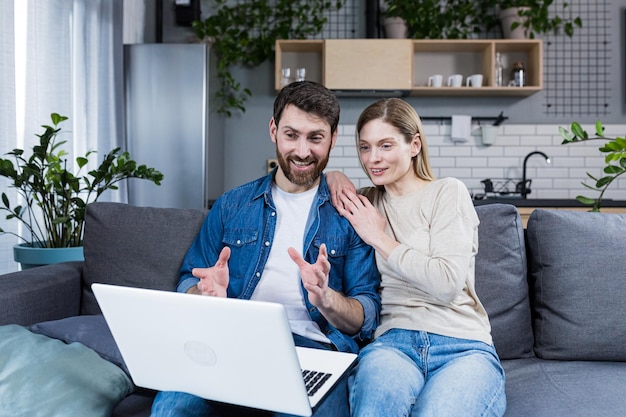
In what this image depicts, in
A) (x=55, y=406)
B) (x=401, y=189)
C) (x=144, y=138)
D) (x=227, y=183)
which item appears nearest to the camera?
(x=55, y=406)

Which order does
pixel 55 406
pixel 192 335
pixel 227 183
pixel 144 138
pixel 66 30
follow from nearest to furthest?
pixel 192 335, pixel 55 406, pixel 66 30, pixel 144 138, pixel 227 183

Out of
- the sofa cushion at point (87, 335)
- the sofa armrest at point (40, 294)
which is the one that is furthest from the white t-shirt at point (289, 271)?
the sofa armrest at point (40, 294)

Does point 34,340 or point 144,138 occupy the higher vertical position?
point 144,138

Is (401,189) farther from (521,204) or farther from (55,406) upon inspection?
(521,204)

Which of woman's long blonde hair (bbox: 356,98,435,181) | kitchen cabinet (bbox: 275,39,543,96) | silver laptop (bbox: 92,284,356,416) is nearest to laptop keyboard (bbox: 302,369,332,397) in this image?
silver laptop (bbox: 92,284,356,416)

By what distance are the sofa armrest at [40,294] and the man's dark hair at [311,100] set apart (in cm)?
85

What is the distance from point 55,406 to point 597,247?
1490 mm

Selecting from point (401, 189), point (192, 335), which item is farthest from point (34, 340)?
point (401, 189)

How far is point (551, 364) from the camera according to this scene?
5.50 feet

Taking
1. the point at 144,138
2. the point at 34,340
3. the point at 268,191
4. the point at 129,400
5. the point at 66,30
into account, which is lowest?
the point at 129,400

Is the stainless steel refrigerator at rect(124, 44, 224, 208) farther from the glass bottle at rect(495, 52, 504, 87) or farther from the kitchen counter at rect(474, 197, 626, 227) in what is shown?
the glass bottle at rect(495, 52, 504, 87)

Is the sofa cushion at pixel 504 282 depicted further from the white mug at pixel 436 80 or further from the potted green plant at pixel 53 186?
the white mug at pixel 436 80

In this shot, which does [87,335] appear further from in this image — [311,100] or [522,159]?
[522,159]

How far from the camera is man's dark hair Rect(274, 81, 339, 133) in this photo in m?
1.59
